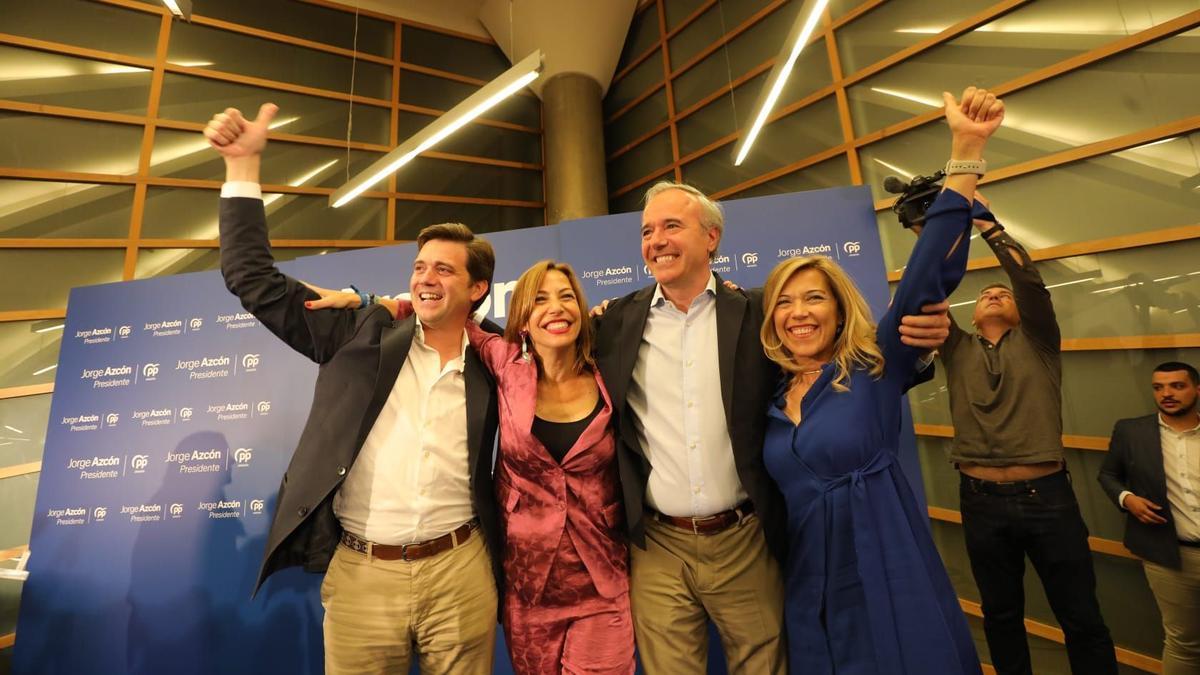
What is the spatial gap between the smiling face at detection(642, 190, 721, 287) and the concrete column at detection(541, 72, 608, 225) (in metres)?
3.96

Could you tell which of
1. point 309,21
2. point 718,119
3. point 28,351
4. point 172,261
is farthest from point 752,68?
point 28,351

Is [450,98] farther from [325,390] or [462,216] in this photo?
[325,390]

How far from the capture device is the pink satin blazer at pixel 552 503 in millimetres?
1417

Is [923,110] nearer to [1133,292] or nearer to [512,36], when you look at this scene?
[1133,292]

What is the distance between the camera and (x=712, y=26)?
519 centimetres

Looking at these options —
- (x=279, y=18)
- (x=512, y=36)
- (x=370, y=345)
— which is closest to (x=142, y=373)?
(x=370, y=345)

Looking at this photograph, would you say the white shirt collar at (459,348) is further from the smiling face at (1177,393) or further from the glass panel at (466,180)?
the glass panel at (466,180)

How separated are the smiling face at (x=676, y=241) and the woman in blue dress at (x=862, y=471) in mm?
308

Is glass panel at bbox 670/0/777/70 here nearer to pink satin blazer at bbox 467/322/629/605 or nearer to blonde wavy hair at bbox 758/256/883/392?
blonde wavy hair at bbox 758/256/883/392

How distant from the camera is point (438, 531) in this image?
147 centimetres

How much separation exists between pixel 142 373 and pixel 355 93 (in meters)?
3.76

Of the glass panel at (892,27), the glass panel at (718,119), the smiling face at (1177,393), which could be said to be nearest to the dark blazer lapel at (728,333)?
the smiling face at (1177,393)

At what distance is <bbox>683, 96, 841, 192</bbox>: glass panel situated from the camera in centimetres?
425

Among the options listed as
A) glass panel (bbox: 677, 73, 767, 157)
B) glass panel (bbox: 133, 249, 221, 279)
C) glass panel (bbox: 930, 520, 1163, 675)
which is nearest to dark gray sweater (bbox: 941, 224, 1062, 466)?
glass panel (bbox: 930, 520, 1163, 675)
